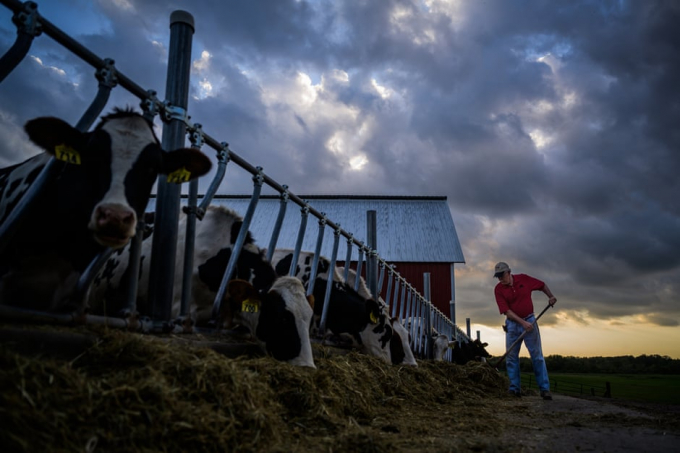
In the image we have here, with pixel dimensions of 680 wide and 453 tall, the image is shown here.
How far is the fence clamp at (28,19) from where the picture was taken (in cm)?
250

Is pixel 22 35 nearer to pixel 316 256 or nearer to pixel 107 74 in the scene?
pixel 107 74

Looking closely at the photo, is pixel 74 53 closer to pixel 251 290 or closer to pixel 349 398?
pixel 251 290

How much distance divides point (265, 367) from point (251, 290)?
1198 millimetres

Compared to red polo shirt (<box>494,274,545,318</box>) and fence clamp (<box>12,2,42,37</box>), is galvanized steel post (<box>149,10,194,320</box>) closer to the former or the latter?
fence clamp (<box>12,2,42,37</box>)

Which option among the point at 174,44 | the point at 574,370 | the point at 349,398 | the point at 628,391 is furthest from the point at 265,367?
the point at 574,370

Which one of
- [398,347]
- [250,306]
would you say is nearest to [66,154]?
[250,306]

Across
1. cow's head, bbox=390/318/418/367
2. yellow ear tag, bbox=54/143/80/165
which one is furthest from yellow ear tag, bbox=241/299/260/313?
cow's head, bbox=390/318/418/367

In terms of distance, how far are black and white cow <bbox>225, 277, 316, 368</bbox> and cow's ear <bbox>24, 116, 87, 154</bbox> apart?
1.69 meters

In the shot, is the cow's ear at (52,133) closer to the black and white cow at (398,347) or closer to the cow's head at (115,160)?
the cow's head at (115,160)

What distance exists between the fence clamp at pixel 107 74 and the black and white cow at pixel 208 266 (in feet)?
6.24

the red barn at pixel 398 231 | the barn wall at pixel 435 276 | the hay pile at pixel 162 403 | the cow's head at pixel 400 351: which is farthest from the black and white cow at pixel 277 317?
the barn wall at pixel 435 276

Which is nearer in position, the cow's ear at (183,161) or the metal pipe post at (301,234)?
the cow's ear at (183,161)

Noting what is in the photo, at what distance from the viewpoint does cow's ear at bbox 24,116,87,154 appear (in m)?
2.66

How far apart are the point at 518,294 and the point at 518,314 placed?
32 centimetres
